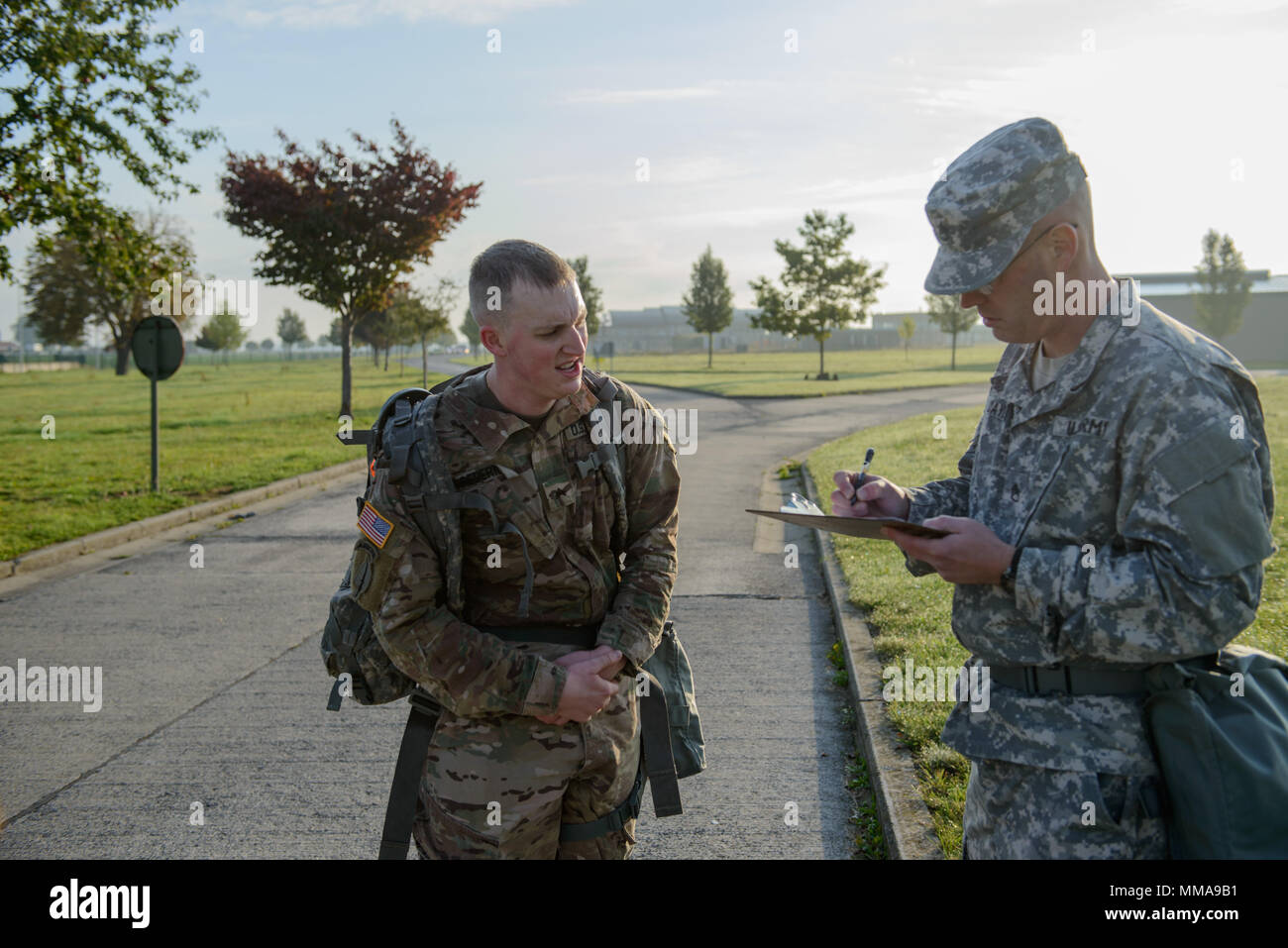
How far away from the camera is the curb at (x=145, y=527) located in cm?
929

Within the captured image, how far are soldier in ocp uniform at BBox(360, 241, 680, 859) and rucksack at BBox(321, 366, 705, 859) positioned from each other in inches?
1.1

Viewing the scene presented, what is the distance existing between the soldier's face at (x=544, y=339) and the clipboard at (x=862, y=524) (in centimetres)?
56

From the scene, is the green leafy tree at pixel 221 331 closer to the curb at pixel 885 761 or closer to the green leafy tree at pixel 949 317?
the green leafy tree at pixel 949 317

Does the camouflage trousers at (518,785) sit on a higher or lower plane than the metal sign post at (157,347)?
lower

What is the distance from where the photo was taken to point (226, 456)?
55.2 ft

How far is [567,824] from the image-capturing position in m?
2.47

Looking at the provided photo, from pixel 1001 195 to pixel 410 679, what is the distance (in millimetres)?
1721

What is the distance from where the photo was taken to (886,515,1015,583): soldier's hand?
2016mm

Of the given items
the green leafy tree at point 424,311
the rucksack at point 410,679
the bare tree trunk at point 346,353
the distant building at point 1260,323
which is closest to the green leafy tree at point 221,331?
the green leafy tree at point 424,311

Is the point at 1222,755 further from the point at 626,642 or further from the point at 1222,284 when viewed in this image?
the point at 1222,284

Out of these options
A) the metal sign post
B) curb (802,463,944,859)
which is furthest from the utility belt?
the metal sign post

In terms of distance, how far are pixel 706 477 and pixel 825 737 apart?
32.1 feet

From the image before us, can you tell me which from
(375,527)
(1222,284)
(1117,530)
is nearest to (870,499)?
(1117,530)

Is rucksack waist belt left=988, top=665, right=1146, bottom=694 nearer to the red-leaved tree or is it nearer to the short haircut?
the short haircut
